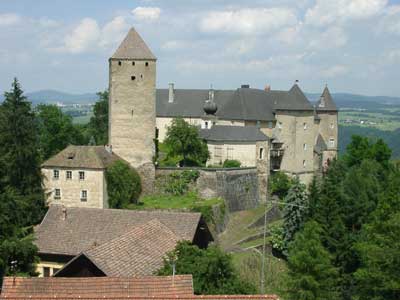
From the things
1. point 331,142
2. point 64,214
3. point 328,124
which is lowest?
point 64,214

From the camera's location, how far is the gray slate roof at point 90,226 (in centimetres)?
3531

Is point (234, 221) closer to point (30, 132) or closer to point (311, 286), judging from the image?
point (30, 132)

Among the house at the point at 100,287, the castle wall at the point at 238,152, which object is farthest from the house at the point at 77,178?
the house at the point at 100,287

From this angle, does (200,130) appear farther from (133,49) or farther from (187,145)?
(133,49)

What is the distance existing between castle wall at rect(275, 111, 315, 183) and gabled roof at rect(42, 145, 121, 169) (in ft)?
65.9

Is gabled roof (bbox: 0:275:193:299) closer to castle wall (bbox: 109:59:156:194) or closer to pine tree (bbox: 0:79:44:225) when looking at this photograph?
pine tree (bbox: 0:79:44:225)

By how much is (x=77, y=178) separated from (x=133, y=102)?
7.56 m

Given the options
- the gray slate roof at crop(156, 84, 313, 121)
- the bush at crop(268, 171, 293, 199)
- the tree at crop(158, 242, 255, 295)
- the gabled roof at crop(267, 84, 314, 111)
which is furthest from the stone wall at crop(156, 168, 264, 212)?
the tree at crop(158, 242, 255, 295)

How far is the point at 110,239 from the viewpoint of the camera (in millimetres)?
34531

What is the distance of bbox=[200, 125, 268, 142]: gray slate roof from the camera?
58.2 m

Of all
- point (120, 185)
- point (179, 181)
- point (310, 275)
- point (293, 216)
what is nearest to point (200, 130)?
point (179, 181)

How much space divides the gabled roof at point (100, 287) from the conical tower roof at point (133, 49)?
105 feet

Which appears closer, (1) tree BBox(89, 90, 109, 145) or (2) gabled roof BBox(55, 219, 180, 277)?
(2) gabled roof BBox(55, 219, 180, 277)

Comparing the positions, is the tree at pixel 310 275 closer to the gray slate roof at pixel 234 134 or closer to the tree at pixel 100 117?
the gray slate roof at pixel 234 134
